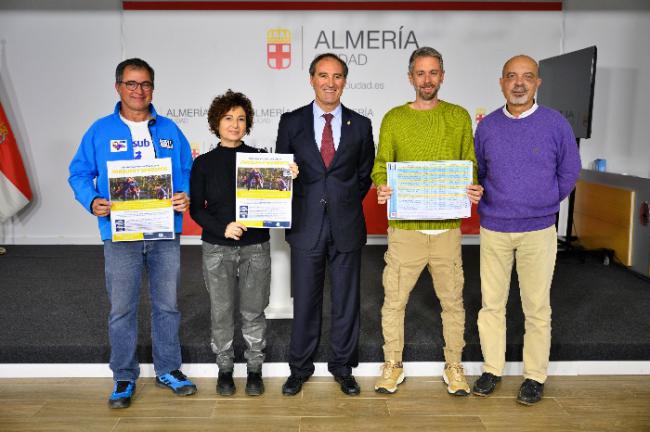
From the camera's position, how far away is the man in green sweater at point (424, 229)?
103 inches

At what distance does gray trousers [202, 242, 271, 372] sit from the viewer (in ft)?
8.86

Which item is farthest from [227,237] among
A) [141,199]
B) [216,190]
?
[141,199]

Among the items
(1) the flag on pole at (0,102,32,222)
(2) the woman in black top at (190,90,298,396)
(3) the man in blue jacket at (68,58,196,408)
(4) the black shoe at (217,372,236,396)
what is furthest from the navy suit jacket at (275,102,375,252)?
(1) the flag on pole at (0,102,32,222)

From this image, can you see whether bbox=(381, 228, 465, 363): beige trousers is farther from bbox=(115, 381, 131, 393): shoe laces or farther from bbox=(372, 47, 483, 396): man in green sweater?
bbox=(115, 381, 131, 393): shoe laces

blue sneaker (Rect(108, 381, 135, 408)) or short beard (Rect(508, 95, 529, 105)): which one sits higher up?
short beard (Rect(508, 95, 529, 105))

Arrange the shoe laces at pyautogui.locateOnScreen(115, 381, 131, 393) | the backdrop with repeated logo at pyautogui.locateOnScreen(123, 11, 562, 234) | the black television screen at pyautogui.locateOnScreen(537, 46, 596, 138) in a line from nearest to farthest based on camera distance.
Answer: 1. the shoe laces at pyautogui.locateOnScreen(115, 381, 131, 393)
2. the black television screen at pyautogui.locateOnScreen(537, 46, 596, 138)
3. the backdrop with repeated logo at pyautogui.locateOnScreen(123, 11, 562, 234)

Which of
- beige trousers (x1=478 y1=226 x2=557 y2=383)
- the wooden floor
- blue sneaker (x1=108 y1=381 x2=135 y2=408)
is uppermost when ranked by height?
beige trousers (x1=478 y1=226 x2=557 y2=383)

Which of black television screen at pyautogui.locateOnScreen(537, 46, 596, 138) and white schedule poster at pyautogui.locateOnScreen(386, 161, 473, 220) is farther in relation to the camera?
black television screen at pyautogui.locateOnScreen(537, 46, 596, 138)

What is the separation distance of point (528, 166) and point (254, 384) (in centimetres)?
168

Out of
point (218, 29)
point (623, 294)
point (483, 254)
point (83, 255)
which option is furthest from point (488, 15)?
point (83, 255)

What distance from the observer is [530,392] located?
9.17 ft

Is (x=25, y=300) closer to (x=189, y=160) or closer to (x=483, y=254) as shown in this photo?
(x=189, y=160)

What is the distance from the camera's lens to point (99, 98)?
5.80 m

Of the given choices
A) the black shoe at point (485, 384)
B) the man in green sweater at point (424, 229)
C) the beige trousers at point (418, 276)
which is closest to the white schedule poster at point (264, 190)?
the man in green sweater at point (424, 229)
